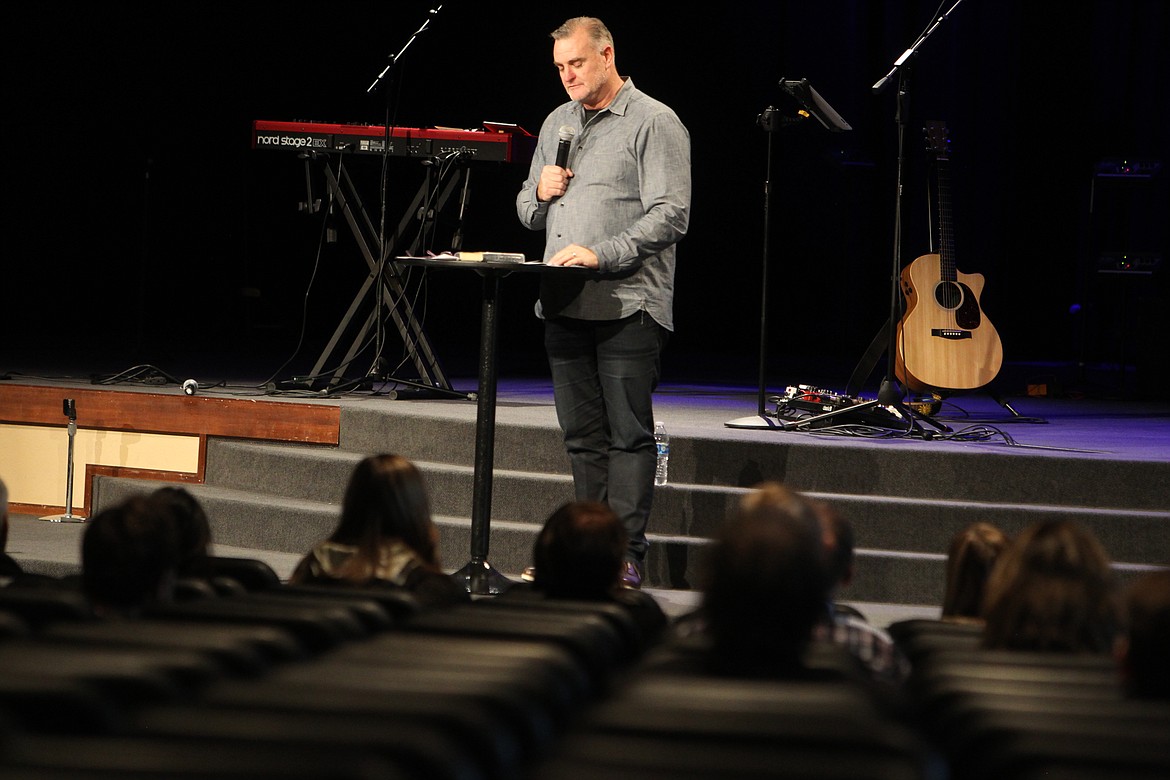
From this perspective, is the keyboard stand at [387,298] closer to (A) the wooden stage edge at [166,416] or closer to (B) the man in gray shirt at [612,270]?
(A) the wooden stage edge at [166,416]

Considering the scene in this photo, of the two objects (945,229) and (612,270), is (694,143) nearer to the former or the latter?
(945,229)

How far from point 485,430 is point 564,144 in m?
0.84

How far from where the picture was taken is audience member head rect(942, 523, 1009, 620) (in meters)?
2.48

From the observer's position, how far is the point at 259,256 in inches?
378

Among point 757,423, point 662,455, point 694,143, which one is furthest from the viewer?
point 694,143

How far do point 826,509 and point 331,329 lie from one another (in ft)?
24.6

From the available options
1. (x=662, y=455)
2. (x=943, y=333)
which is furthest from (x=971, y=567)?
(x=943, y=333)

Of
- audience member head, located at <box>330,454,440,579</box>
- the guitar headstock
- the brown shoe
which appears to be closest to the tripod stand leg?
the guitar headstock

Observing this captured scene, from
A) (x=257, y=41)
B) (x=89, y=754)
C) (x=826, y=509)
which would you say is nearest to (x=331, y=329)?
(x=257, y=41)

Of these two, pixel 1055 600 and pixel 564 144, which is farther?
pixel 564 144

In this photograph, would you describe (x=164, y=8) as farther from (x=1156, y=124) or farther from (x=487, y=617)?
(x=487, y=617)

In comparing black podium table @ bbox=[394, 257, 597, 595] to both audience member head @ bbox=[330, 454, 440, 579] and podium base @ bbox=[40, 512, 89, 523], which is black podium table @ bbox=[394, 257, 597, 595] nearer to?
audience member head @ bbox=[330, 454, 440, 579]

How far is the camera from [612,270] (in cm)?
373

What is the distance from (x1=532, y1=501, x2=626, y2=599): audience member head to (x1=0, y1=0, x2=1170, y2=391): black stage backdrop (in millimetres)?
6441
